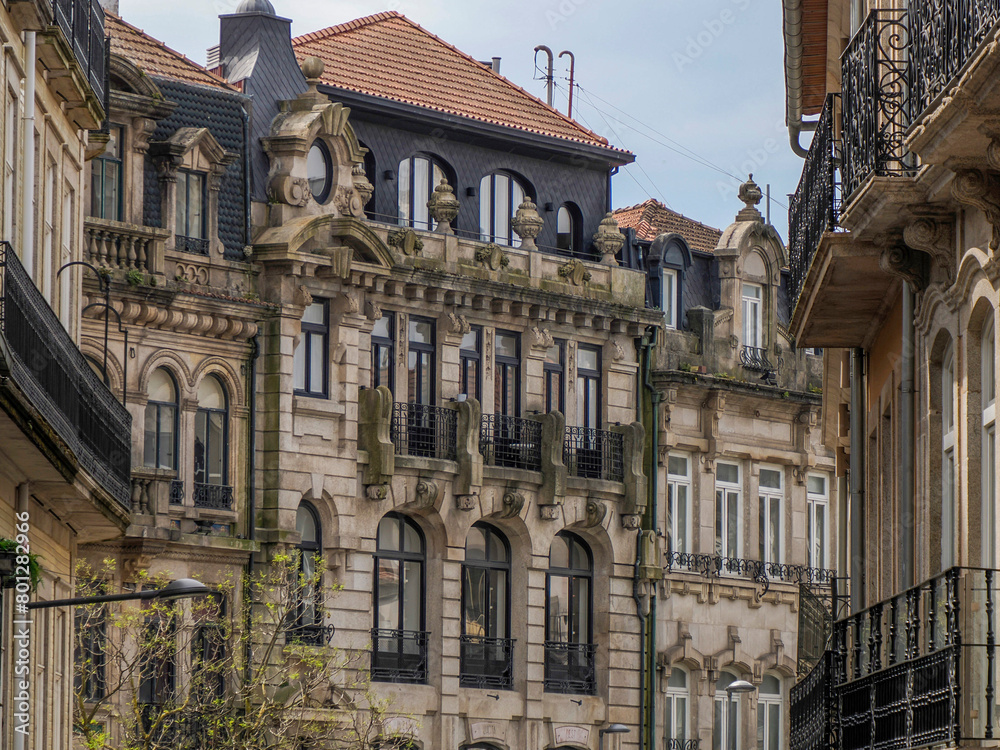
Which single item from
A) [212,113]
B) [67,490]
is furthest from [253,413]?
[67,490]

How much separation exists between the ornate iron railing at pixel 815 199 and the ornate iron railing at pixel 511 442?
27.4 m

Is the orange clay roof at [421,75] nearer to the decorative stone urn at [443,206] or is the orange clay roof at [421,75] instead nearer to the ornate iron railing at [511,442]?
the decorative stone urn at [443,206]

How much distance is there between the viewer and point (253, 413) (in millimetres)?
47500

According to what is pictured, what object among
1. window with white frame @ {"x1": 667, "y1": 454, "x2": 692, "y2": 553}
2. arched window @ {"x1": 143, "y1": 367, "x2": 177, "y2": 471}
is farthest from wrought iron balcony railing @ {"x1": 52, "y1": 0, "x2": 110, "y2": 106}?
window with white frame @ {"x1": 667, "y1": 454, "x2": 692, "y2": 553}

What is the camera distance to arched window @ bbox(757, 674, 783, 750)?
5706cm

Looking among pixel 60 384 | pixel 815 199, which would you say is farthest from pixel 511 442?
pixel 815 199

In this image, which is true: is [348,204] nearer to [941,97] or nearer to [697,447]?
[697,447]

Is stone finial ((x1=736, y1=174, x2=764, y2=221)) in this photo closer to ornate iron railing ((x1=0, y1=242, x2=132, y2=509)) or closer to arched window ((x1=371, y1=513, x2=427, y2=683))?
arched window ((x1=371, y1=513, x2=427, y2=683))

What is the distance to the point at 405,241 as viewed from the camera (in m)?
50.4

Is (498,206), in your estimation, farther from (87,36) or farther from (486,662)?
(87,36)

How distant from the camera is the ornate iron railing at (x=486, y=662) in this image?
5166cm

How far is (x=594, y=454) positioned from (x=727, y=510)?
457 centimetres

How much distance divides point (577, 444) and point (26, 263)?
96.6ft

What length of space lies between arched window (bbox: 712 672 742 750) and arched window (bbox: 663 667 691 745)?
0.85m
